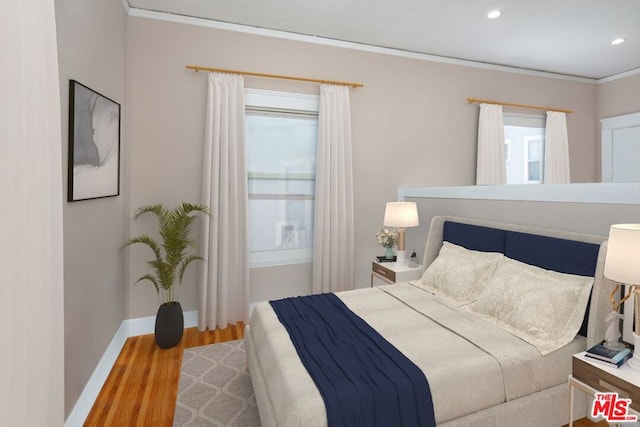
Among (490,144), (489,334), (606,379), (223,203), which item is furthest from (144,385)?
(490,144)

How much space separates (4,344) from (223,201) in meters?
2.54

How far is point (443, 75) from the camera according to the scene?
4.46m

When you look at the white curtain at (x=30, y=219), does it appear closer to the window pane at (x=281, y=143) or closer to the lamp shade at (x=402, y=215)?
the window pane at (x=281, y=143)

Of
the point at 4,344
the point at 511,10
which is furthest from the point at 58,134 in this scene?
the point at 511,10

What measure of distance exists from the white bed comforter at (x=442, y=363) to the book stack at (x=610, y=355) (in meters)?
0.25

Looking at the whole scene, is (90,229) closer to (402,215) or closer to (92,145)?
(92,145)

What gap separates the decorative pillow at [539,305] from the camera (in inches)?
77.5

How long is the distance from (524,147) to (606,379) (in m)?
4.53

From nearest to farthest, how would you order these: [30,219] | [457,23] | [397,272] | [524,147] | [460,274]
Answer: [30,219], [460,274], [397,272], [457,23], [524,147]

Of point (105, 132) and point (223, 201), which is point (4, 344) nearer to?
point (105, 132)

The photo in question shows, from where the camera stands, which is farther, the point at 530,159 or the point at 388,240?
the point at 530,159

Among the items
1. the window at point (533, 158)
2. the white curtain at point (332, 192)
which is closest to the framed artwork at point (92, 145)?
the white curtain at point (332, 192)

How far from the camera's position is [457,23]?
11.5ft

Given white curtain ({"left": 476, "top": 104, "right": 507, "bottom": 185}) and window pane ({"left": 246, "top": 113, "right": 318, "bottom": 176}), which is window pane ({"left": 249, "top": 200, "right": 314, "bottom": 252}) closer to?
window pane ({"left": 246, "top": 113, "right": 318, "bottom": 176})
